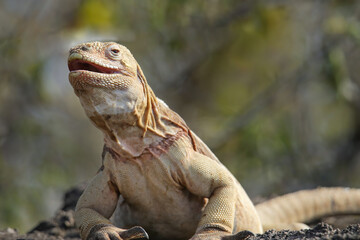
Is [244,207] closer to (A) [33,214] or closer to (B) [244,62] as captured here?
(A) [33,214]

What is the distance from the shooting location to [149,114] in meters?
6.75

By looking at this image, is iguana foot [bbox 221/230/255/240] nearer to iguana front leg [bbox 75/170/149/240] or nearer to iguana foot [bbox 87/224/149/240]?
iguana foot [bbox 87/224/149/240]

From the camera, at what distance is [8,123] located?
72.4ft

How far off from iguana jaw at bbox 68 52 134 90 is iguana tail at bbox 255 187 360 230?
321cm

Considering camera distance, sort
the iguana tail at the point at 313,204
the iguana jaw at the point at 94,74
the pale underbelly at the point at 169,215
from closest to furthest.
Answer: the iguana jaw at the point at 94,74 → the pale underbelly at the point at 169,215 → the iguana tail at the point at 313,204

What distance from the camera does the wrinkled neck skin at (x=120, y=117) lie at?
6.39m

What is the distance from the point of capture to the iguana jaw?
6297 millimetres

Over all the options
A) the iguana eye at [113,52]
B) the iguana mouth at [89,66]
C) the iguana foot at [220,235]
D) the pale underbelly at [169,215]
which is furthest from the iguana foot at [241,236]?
the iguana eye at [113,52]

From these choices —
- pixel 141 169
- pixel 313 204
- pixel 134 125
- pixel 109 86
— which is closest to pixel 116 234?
pixel 141 169

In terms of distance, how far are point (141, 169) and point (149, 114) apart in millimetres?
518

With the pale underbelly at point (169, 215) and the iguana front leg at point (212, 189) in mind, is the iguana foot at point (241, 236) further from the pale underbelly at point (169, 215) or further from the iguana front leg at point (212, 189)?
the pale underbelly at point (169, 215)

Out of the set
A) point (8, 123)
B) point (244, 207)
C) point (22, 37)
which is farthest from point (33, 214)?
point (244, 207)

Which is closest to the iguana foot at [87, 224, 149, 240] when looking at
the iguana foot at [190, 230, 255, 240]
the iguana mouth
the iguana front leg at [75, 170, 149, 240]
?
the iguana front leg at [75, 170, 149, 240]

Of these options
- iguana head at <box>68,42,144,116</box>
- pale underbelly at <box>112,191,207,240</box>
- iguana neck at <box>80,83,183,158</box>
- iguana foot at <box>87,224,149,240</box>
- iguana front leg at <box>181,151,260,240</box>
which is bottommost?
iguana foot at <box>87,224,149,240</box>
